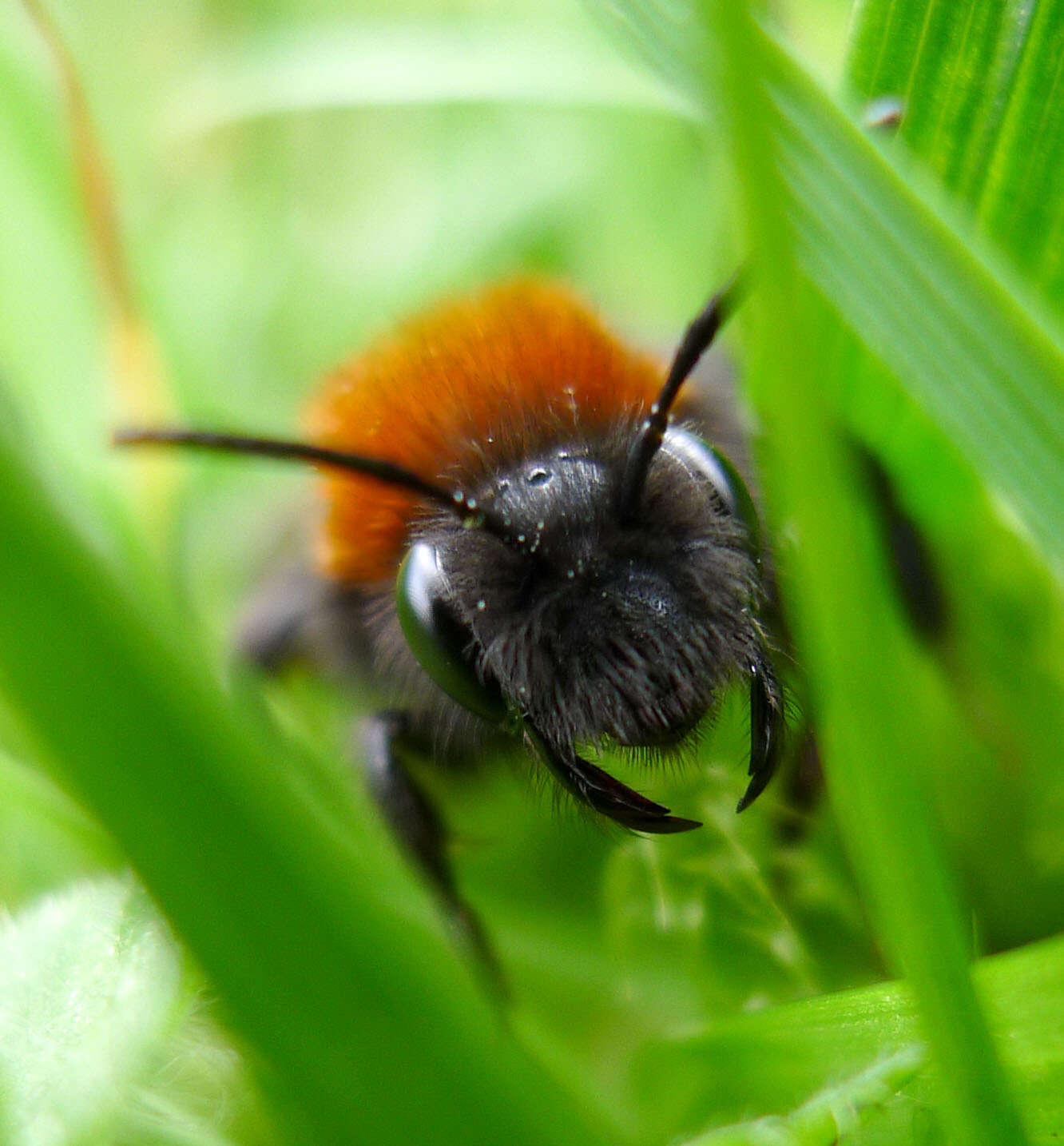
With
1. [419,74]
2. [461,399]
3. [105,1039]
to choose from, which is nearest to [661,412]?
[461,399]

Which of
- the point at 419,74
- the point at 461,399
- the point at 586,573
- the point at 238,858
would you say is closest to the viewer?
the point at 238,858

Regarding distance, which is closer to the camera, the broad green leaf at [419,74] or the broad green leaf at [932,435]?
the broad green leaf at [932,435]

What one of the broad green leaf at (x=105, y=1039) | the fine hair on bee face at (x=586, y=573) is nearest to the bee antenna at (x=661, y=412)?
the fine hair on bee face at (x=586, y=573)

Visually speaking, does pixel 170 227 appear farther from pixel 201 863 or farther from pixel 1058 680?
pixel 201 863

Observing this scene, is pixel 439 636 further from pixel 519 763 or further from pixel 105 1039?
pixel 105 1039

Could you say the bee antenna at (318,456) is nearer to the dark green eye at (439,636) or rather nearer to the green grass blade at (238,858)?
the dark green eye at (439,636)

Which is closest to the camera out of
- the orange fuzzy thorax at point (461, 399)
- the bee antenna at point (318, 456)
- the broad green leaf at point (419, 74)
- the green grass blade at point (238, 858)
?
the green grass blade at point (238, 858)
